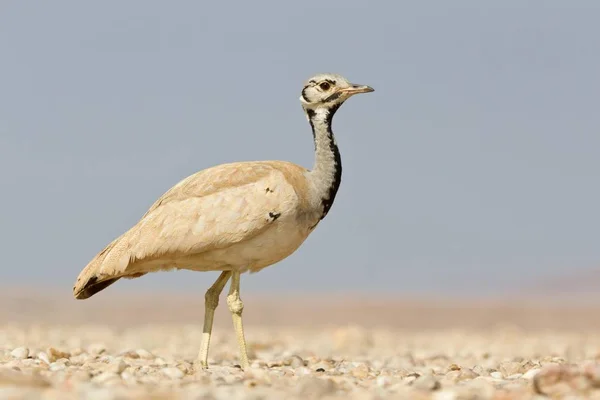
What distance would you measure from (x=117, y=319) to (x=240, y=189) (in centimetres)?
2904

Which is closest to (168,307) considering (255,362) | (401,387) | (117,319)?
(117,319)

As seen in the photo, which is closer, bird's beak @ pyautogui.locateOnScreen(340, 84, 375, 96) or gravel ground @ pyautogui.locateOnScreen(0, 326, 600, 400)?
gravel ground @ pyautogui.locateOnScreen(0, 326, 600, 400)

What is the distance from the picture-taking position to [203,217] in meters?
9.27

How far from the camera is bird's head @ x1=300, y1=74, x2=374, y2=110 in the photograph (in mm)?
10375

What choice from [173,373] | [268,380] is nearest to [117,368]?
[173,373]

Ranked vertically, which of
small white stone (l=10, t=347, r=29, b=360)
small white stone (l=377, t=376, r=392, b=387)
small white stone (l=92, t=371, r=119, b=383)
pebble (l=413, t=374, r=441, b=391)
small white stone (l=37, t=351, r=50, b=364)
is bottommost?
pebble (l=413, t=374, r=441, b=391)

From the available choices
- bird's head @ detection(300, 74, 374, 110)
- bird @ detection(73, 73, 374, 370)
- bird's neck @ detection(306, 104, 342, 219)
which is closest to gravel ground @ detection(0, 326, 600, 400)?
bird @ detection(73, 73, 374, 370)

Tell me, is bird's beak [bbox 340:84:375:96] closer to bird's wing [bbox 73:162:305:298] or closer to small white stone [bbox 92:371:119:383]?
bird's wing [bbox 73:162:305:298]

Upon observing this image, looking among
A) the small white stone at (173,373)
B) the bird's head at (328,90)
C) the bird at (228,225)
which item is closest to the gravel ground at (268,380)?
the small white stone at (173,373)

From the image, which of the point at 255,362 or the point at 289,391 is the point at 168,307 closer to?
the point at 255,362

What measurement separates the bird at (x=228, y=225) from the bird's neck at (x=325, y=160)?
0.01 metres

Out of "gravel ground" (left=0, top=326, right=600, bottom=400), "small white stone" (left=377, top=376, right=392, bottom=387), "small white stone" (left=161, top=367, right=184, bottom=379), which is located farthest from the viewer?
"small white stone" (left=161, top=367, right=184, bottom=379)

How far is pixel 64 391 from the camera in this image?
19.5 ft

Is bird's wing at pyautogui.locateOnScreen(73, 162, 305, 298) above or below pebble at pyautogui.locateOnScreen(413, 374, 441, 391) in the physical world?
above
